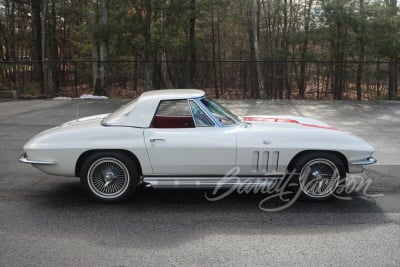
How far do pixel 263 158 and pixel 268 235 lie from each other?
3.82 ft

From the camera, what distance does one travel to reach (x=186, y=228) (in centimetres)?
481

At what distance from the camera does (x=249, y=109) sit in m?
15.4

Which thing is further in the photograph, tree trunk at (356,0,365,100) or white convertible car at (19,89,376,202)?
tree trunk at (356,0,365,100)

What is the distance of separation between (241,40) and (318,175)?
2389 centimetres

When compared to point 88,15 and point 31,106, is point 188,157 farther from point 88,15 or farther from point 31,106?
point 88,15

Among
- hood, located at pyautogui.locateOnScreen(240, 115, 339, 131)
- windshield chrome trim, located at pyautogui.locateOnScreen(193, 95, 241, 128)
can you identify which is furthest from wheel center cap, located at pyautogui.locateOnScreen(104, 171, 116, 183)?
hood, located at pyautogui.locateOnScreen(240, 115, 339, 131)

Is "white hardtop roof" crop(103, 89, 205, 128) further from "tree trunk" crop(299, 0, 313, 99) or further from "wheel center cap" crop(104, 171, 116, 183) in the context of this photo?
"tree trunk" crop(299, 0, 313, 99)

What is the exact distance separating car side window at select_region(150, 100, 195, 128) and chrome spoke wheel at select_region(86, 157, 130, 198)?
0.72m

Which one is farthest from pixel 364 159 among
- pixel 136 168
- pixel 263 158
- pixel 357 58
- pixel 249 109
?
pixel 357 58

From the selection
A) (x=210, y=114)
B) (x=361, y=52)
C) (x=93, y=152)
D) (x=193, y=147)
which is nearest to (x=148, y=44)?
(x=361, y=52)

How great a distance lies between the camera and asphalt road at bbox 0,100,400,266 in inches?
161

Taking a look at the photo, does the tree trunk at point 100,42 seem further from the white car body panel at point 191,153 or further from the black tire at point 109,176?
the white car body panel at point 191,153

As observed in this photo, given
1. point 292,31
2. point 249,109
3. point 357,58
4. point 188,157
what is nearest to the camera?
point 188,157

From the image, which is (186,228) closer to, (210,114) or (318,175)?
(210,114)
